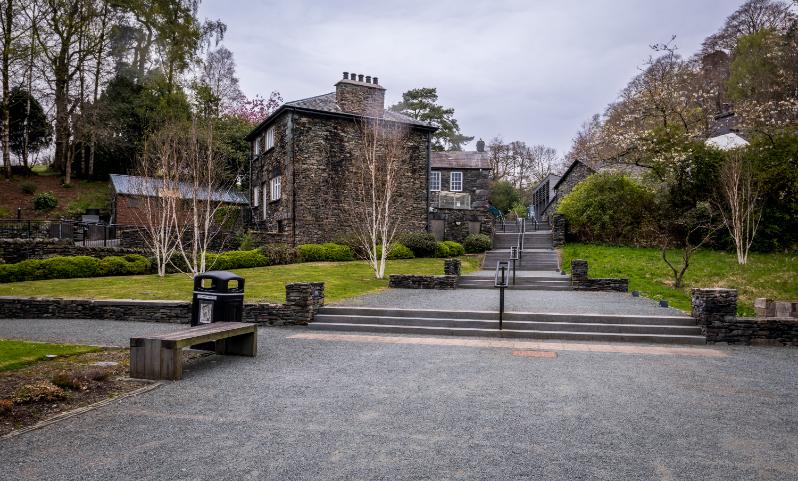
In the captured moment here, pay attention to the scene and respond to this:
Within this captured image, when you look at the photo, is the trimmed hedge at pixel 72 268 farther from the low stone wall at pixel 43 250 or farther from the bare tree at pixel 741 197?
the bare tree at pixel 741 197

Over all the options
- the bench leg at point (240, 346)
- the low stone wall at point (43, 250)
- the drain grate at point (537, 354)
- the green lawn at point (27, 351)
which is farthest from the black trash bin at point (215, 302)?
the low stone wall at point (43, 250)

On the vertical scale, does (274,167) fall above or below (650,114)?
below

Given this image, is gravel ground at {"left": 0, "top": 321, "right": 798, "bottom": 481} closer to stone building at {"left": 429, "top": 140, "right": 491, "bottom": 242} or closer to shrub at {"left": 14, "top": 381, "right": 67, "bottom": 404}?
shrub at {"left": 14, "top": 381, "right": 67, "bottom": 404}

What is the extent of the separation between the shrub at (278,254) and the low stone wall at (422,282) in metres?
7.17

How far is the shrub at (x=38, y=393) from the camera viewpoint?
5453 mm

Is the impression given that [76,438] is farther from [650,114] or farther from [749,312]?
[650,114]

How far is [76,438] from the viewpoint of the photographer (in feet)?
15.0

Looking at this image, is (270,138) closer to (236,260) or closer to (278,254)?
(278,254)

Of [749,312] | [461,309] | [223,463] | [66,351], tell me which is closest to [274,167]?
[461,309]

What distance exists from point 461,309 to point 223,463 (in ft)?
28.4

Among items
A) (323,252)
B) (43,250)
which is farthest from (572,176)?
(43,250)

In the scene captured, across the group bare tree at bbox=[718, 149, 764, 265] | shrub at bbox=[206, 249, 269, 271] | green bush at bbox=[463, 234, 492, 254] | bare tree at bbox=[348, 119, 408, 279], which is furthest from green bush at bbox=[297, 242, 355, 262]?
bare tree at bbox=[718, 149, 764, 265]

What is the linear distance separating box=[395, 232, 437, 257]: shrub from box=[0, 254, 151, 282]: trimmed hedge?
1199cm

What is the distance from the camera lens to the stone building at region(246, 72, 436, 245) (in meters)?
25.2
